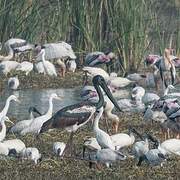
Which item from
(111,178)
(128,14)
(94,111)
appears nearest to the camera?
(111,178)

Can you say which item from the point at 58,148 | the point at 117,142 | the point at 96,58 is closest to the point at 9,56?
the point at 96,58

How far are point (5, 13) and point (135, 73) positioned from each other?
3032 millimetres

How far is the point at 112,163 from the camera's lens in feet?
32.4

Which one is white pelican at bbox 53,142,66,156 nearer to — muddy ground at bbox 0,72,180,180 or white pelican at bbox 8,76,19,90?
muddy ground at bbox 0,72,180,180

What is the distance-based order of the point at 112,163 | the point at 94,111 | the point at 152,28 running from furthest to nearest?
the point at 152,28 < the point at 94,111 < the point at 112,163

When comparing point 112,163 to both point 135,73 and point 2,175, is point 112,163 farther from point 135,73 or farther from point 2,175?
point 135,73

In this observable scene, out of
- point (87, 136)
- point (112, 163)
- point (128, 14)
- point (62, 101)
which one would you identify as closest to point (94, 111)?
point (87, 136)

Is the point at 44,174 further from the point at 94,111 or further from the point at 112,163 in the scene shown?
the point at 94,111

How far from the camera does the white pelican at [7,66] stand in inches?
741

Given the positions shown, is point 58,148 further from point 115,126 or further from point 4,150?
point 115,126

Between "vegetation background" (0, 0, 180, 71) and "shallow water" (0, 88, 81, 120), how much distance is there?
5.40 feet

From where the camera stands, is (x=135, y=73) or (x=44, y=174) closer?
(x=44, y=174)

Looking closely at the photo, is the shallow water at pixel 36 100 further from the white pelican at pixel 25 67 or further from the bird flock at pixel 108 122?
the white pelican at pixel 25 67

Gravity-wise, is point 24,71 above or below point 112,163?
below
